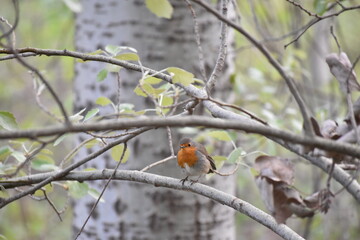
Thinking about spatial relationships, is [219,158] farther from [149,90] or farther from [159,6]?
[159,6]

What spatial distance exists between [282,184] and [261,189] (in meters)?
0.05

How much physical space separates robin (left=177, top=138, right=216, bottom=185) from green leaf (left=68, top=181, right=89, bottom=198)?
0.52 meters

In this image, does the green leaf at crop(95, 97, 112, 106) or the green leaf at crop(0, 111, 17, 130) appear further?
the green leaf at crop(95, 97, 112, 106)

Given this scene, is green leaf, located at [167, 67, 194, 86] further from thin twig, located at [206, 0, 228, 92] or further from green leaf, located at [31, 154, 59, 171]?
green leaf, located at [31, 154, 59, 171]

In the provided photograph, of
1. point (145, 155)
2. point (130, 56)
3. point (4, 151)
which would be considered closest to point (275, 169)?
→ point (130, 56)

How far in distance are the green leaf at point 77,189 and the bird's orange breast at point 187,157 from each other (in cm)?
56

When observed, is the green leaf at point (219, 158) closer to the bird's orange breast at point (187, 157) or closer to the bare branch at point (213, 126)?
the bird's orange breast at point (187, 157)

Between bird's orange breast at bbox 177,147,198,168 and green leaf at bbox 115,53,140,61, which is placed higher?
green leaf at bbox 115,53,140,61

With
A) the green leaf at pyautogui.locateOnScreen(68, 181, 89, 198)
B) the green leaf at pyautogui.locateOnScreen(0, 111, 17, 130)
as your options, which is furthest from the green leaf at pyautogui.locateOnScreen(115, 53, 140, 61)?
the green leaf at pyautogui.locateOnScreen(68, 181, 89, 198)

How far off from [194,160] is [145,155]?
25 cm

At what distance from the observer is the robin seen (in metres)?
1.66

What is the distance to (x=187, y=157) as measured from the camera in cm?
173

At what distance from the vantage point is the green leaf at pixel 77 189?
119 cm

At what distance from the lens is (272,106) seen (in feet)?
9.00
